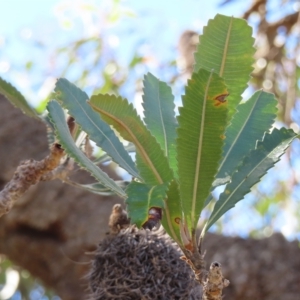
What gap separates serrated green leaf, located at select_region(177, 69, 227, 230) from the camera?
71cm

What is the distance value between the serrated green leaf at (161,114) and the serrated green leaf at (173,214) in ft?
0.38

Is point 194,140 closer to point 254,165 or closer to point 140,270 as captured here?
point 254,165

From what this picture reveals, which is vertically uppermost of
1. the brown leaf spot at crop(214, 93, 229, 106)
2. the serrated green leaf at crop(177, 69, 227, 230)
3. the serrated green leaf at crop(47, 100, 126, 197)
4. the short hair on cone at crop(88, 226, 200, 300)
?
the brown leaf spot at crop(214, 93, 229, 106)

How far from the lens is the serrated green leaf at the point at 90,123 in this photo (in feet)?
2.74

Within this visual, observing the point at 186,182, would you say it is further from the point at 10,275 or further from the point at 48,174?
the point at 10,275

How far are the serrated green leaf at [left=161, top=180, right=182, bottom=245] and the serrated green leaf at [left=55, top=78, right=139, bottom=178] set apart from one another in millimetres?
92

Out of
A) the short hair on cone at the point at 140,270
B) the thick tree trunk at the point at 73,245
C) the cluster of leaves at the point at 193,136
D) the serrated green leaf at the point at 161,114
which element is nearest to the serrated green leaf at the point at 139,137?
the cluster of leaves at the point at 193,136

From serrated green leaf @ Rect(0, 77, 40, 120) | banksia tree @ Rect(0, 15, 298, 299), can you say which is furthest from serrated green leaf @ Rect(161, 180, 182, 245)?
serrated green leaf @ Rect(0, 77, 40, 120)

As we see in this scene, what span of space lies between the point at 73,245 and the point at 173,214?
1480mm

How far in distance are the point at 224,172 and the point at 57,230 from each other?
4.82ft

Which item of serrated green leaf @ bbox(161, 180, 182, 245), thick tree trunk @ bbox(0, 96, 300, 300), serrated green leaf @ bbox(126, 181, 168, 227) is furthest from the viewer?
thick tree trunk @ bbox(0, 96, 300, 300)

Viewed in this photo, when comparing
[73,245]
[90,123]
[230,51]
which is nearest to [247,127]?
[230,51]

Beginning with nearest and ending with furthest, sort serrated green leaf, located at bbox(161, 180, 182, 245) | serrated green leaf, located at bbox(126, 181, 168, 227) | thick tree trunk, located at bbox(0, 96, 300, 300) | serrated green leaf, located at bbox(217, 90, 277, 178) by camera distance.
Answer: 1. serrated green leaf, located at bbox(126, 181, 168, 227)
2. serrated green leaf, located at bbox(161, 180, 182, 245)
3. serrated green leaf, located at bbox(217, 90, 277, 178)
4. thick tree trunk, located at bbox(0, 96, 300, 300)

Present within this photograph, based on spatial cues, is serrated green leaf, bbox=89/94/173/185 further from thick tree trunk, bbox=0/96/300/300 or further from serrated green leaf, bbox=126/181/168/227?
thick tree trunk, bbox=0/96/300/300
